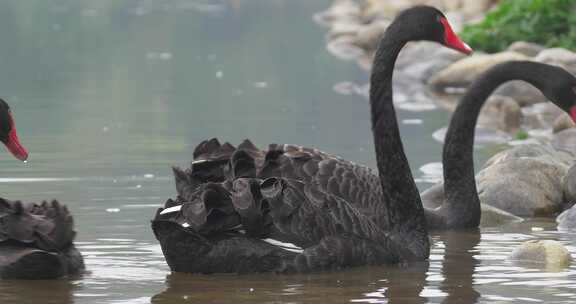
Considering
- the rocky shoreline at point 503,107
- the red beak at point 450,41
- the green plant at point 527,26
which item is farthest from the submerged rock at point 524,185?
the green plant at point 527,26

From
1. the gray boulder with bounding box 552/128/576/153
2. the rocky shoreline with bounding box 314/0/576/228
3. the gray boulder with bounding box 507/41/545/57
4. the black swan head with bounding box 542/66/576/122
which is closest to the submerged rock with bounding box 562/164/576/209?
the rocky shoreline with bounding box 314/0/576/228

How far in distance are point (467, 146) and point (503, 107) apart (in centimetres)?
578

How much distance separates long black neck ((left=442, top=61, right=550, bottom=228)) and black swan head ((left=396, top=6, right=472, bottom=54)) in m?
1.07

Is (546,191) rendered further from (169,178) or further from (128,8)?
(128,8)

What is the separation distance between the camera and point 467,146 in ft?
29.5

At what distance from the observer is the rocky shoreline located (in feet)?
30.3

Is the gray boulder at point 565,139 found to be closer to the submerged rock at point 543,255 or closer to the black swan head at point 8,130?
the submerged rock at point 543,255

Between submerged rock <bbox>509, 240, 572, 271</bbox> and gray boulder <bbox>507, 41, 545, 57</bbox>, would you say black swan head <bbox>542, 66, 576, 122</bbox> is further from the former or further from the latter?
gray boulder <bbox>507, 41, 545, 57</bbox>

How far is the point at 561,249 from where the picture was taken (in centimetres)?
734

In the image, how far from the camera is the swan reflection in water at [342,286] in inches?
253

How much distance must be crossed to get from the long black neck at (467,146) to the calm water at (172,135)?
0.21 meters

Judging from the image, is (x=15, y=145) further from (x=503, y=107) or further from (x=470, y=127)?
(x=503, y=107)

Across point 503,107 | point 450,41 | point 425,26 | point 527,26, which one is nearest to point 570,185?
point 450,41

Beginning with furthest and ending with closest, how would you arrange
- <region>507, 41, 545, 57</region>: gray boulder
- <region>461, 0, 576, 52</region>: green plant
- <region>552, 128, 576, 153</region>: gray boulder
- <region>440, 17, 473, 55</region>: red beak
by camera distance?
<region>461, 0, 576, 52</region>: green plant, <region>507, 41, 545, 57</region>: gray boulder, <region>552, 128, 576, 153</region>: gray boulder, <region>440, 17, 473, 55</region>: red beak
